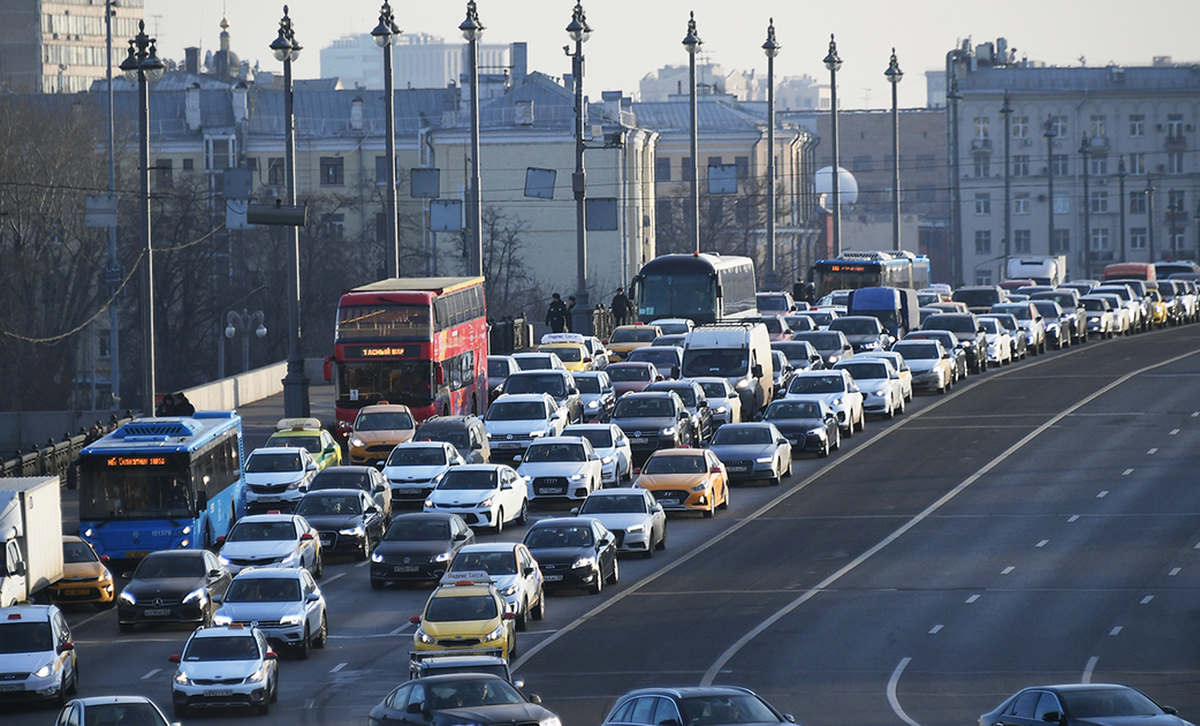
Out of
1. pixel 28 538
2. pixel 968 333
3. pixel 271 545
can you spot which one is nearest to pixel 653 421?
pixel 271 545

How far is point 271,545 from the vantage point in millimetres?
31875

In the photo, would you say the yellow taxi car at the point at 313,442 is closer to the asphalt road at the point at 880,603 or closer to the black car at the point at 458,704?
the asphalt road at the point at 880,603

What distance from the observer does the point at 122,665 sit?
90.1 feet

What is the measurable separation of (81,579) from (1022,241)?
389 ft

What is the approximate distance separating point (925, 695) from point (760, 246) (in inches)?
4348

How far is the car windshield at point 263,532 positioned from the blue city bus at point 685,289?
3105 centimetres

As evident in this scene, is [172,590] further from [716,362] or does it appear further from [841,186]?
[841,186]

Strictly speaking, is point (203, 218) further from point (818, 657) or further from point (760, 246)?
point (818, 657)

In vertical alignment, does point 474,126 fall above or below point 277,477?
above

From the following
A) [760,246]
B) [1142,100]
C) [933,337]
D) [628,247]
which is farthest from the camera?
[1142,100]

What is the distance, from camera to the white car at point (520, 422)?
145 ft

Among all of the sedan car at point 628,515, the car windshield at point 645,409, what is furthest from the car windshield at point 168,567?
the car windshield at point 645,409

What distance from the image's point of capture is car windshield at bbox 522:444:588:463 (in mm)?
39562

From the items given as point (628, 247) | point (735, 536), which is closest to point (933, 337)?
point (735, 536)
